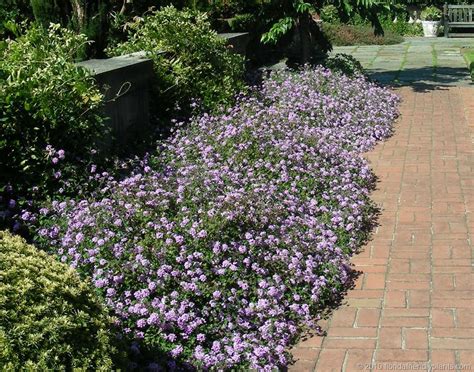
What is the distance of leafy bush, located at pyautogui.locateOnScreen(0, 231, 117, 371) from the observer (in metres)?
2.46

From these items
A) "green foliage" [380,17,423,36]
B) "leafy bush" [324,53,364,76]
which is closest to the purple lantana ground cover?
"leafy bush" [324,53,364,76]

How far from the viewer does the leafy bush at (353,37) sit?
21.3 metres

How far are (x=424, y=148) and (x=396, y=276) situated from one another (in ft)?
12.2

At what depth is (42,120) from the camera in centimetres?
535

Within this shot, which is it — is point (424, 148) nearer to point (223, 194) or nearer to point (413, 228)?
point (413, 228)

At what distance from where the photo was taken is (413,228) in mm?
5637

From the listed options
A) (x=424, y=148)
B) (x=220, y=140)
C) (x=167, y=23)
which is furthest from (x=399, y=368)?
(x=167, y=23)

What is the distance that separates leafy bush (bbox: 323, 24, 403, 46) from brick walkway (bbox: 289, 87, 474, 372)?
13646 millimetres

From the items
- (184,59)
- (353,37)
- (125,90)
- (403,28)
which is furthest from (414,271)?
(403,28)

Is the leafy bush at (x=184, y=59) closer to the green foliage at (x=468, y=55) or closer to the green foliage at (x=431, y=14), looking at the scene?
the green foliage at (x=468, y=55)

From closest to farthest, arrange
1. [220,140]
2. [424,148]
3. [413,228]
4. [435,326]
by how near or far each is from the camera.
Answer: [435,326]
[413,228]
[220,140]
[424,148]

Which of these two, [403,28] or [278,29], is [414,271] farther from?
[403,28]

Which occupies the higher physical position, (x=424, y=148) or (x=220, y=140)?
(x=220, y=140)

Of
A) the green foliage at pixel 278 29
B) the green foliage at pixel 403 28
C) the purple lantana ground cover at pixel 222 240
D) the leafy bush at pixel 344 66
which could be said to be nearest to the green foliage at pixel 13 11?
the purple lantana ground cover at pixel 222 240
